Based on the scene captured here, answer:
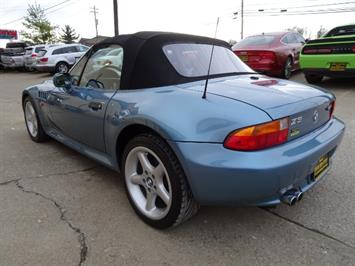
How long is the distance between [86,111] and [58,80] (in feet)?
2.06

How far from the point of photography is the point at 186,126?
215 centimetres

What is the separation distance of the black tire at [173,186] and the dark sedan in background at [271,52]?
264 inches

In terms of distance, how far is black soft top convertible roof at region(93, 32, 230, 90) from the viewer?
8.62ft

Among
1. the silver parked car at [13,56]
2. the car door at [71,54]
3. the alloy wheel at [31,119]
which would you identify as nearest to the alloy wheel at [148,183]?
the alloy wheel at [31,119]

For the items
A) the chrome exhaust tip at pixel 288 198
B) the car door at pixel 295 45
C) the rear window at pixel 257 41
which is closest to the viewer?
the chrome exhaust tip at pixel 288 198

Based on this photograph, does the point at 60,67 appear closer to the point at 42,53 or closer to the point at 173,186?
the point at 42,53

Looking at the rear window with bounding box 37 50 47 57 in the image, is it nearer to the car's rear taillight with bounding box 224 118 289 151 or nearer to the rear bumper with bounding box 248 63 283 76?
the rear bumper with bounding box 248 63 283 76

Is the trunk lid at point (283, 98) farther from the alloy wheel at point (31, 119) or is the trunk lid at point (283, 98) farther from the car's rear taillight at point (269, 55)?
the car's rear taillight at point (269, 55)

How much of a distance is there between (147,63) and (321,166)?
5.16 feet

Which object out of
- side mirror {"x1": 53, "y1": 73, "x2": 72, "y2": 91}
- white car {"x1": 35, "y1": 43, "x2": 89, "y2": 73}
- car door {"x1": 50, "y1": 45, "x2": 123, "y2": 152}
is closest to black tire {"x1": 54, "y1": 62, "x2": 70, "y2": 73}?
white car {"x1": 35, "y1": 43, "x2": 89, "y2": 73}

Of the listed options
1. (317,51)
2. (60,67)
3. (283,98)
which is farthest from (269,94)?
(60,67)

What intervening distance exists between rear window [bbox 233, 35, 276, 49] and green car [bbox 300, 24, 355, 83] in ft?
4.39

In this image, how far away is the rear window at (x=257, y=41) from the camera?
29.1ft

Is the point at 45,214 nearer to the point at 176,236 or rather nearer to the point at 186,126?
the point at 176,236
